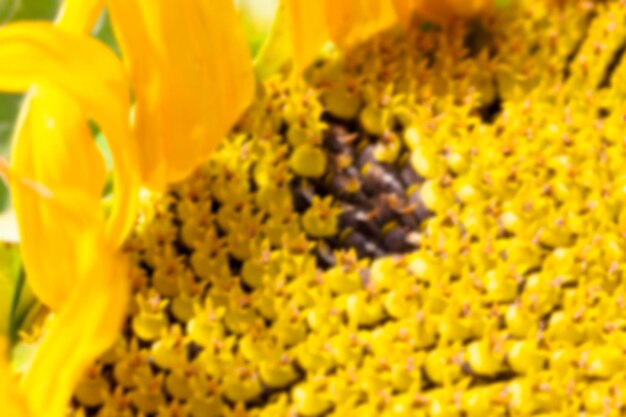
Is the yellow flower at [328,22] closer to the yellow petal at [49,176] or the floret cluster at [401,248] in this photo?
the floret cluster at [401,248]

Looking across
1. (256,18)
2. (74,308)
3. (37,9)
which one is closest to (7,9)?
(37,9)

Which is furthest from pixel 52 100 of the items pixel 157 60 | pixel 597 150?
pixel 597 150

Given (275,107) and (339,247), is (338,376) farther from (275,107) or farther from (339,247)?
(275,107)

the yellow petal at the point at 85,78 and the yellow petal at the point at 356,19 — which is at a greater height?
the yellow petal at the point at 356,19

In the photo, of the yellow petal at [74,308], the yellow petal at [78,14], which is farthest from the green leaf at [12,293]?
the yellow petal at [78,14]

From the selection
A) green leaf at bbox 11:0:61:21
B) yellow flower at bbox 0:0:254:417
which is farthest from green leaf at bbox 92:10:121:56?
yellow flower at bbox 0:0:254:417

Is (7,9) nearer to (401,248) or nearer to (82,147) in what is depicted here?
(82,147)
